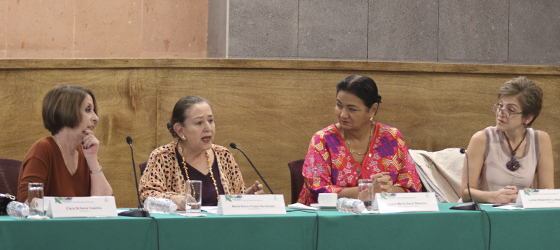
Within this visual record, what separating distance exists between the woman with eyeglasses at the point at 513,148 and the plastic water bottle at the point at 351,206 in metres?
1.07

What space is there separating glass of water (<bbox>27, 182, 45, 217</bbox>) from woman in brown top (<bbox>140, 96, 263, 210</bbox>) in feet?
2.34

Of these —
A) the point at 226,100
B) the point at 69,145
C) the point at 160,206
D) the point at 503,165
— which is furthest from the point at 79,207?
the point at 503,165

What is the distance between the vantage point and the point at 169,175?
262 cm

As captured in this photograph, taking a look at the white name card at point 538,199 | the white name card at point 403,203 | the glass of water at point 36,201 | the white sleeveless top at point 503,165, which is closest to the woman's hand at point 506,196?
the white name card at point 538,199

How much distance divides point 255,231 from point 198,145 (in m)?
0.93

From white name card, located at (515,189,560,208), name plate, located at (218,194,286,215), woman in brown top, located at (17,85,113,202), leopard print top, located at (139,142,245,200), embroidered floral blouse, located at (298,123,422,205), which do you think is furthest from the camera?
embroidered floral blouse, located at (298,123,422,205)

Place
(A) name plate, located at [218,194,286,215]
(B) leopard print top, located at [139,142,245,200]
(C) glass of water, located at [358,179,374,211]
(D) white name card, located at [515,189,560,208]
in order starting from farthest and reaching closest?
(B) leopard print top, located at [139,142,245,200] → (D) white name card, located at [515,189,560,208] → (C) glass of water, located at [358,179,374,211] → (A) name plate, located at [218,194,286,215]

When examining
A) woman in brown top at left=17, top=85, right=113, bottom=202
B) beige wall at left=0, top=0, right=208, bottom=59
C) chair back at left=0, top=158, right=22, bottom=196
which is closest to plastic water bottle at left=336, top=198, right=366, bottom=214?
woman in brown top at left=17, top=85, right=113, bottom=202

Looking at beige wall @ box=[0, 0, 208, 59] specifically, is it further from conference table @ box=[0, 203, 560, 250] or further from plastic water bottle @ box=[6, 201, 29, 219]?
plastic water bottle @ box=[6, 201, 29, 219]

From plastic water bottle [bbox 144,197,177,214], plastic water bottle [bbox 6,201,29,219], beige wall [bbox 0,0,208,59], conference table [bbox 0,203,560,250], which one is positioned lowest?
conference table [bbox 0,203,560,250]

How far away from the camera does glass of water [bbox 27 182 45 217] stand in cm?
172

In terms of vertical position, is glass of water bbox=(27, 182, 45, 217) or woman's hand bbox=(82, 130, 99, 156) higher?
woman's hand bbox=(82, 130, 99, 156)

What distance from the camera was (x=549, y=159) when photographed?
2.93 m

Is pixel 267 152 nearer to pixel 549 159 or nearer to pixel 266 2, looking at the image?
pixel 266 2
